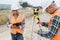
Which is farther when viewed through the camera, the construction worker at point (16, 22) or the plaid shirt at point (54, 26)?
the construction worker at point (16, 22)

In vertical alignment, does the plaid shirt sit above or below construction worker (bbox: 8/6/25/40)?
above

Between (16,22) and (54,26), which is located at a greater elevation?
→ (54,26)

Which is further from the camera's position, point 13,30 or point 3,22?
point 3,22

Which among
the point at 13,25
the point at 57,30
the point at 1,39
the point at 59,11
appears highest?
the point at 59,11

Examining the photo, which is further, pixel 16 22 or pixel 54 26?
pixel 16 22

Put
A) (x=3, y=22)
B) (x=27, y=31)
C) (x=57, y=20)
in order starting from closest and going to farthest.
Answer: (x=57, y=20) → (x=27, y=31) → (x=3, y=22)

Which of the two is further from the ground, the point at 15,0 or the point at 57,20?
the point at 57,20

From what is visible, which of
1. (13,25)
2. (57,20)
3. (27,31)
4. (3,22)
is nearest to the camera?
(57,20)

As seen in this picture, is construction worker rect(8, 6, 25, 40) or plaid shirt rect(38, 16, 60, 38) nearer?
plaid shirt rect(38, 16, 60, 38)

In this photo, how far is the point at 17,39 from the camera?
12.8 feet

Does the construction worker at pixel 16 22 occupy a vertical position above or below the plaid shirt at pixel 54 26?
below

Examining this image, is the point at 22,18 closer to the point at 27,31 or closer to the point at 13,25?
the point at 13,25

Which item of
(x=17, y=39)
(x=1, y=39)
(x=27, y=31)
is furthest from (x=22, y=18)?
(x=27, y=31)

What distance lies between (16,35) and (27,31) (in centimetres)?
214
